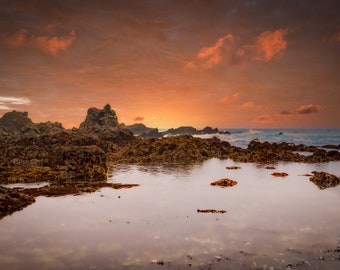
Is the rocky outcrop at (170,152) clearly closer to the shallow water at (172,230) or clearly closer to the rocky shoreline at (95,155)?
the rocky shoreline at (95,155)

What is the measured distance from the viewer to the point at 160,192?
99.1 feet

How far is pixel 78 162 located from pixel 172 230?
30.5 m

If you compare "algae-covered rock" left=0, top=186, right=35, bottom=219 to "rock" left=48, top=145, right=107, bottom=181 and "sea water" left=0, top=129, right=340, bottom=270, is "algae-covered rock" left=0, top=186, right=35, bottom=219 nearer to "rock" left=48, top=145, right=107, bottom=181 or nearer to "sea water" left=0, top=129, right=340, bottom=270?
"sea water" left=0, top=129, right=340, bottom=270

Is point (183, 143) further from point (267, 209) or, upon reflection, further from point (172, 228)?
point (172, 228)

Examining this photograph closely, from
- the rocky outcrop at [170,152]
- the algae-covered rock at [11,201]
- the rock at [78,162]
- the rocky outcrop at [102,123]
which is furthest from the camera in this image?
the rocky outcrop at [102,123]

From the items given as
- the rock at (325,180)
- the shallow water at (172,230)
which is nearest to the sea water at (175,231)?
the shallow water at (172,230)

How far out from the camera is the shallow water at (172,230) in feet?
47.7

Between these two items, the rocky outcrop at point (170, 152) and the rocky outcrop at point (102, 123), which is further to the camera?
the rocky outcrop at point (102, 123)

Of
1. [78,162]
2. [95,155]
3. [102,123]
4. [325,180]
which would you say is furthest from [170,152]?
[102,123]

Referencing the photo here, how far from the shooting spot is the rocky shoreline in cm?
3781

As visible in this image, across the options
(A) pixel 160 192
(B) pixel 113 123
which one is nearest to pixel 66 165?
(A) pixel 160 192

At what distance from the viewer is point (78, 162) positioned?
150ft

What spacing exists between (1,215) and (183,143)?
53.8 meters

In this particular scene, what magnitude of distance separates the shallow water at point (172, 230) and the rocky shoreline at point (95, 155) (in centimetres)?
561
